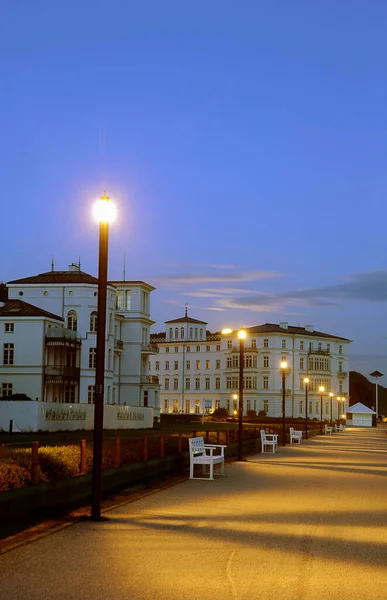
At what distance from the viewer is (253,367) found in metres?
125

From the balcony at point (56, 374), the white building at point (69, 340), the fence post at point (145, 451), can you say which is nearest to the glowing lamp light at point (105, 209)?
the fence post at point (145, 451)

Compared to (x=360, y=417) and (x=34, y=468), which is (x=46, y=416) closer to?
(x=34, y=468)

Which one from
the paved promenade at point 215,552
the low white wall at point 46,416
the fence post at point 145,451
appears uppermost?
the low white wall at point 46,416

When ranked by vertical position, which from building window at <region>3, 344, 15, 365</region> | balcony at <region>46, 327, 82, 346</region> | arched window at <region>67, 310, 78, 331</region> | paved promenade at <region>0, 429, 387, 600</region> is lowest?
paved promenade at <region>0, 429, 387, 600</region>

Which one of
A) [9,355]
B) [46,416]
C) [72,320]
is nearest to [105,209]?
[46,416]

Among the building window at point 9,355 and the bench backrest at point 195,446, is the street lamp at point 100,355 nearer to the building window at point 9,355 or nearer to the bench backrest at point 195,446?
the bench backrest at point 195,446

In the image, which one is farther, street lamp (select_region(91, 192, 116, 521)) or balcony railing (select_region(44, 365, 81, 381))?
balcony railing (select_region(44, 365, 81, 381))

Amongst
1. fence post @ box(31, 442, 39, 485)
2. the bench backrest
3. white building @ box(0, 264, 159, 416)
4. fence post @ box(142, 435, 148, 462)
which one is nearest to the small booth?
white building @ box(0, 264, 159, 416)

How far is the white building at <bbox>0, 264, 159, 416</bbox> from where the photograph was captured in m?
65.4

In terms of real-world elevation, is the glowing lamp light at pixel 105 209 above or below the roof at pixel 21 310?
below

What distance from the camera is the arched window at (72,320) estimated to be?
71.1m

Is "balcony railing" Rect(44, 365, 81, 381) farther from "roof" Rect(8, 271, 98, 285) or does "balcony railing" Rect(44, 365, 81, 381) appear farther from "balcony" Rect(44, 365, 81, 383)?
"roof" Rect(8, 271, 98, 285)

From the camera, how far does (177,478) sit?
18484 millimetres

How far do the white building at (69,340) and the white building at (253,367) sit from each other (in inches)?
1593
